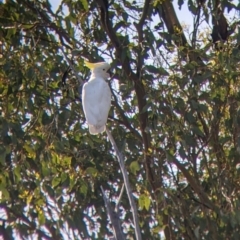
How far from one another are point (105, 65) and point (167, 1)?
0.80m

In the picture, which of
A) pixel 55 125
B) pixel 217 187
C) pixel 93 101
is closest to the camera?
pixel 93 101

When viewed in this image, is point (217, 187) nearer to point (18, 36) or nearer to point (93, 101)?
point (93, 101)

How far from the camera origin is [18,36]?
3.83 m

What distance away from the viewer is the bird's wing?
11.1 ft

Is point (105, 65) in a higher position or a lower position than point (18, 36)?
lower

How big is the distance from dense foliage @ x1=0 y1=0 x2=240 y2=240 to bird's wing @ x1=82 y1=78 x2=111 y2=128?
17 cm

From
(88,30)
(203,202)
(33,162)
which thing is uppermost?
(88,30)

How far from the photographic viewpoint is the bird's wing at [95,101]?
339cm

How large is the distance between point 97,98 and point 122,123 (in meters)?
0.45

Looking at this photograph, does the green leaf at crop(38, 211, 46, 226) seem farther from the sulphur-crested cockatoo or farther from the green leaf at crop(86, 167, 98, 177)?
the sulphur-crested cockatoo

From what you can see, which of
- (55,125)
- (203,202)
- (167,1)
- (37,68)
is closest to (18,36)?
(37,68)

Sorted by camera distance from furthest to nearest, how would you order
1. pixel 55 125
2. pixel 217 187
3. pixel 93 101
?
pixel 217 187
pixel 55 125
pixel 93 101

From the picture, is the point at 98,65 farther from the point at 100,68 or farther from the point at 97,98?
the point at 97,98

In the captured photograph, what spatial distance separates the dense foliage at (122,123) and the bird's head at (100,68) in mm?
80
